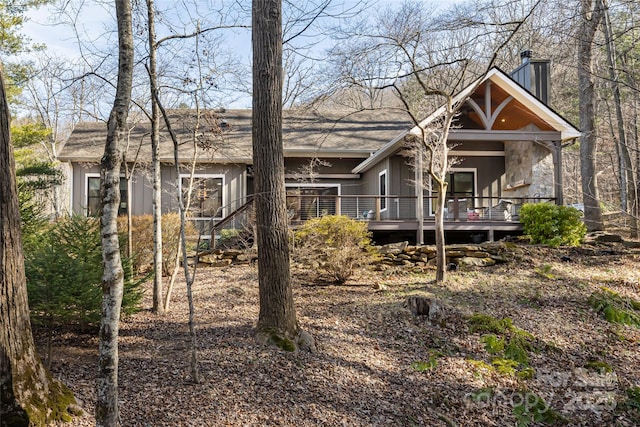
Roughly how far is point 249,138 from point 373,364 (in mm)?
13548

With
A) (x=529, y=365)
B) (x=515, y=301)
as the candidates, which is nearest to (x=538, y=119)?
(x=515, y=301)

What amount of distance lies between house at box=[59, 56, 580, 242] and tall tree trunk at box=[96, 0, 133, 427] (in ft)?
27.6

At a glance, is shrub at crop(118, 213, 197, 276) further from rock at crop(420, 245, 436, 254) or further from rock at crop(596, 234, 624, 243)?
rock at crop(596, 234, 624, 243)

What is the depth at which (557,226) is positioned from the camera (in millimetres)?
12047

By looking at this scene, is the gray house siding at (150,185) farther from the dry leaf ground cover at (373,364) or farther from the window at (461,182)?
the dry leaf ground cover at (373,364)

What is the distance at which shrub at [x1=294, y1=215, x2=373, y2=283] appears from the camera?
9289 millimetres

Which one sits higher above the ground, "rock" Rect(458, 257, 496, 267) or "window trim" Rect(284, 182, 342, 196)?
"window trim" Rect(284, 182, 342, 196)

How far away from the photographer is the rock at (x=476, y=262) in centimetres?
1077

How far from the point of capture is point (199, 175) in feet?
53.6

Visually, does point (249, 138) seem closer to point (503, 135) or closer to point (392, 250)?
point (392, 250)

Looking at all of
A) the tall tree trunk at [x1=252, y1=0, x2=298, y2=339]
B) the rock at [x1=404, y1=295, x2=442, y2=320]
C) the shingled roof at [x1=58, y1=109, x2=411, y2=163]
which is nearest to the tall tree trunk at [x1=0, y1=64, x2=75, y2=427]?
the tall tree trunk at [x1=252, y1=0, x2=298, y2=339]

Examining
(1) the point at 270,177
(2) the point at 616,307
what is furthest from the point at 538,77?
(1) the point at 270,177

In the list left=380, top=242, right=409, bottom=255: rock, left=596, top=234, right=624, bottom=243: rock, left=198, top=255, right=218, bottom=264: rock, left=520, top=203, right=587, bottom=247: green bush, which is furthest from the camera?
left=596, top=234, right=624, bottom=243: rock

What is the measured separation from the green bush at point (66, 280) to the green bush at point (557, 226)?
10717 millimetres
